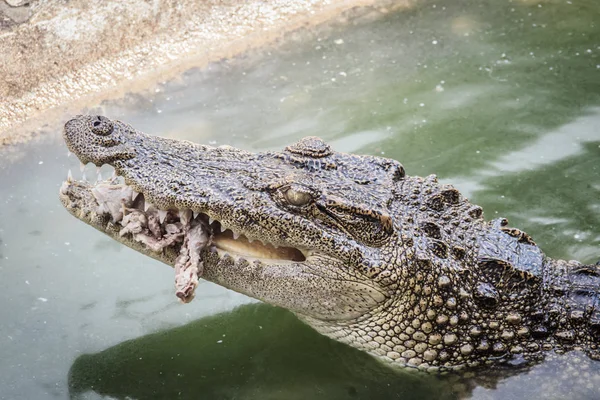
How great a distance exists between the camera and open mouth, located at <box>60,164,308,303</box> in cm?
350

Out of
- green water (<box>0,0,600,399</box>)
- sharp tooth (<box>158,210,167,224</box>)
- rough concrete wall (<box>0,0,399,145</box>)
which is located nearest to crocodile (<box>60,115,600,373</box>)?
sharp tooth (<box>158,210,167,224</box>)

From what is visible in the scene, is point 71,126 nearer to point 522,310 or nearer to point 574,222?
point 522,310

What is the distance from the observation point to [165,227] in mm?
3576

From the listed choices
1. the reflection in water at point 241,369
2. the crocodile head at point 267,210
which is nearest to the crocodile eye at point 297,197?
the crocodile head at point 267,210

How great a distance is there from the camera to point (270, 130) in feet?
19.4

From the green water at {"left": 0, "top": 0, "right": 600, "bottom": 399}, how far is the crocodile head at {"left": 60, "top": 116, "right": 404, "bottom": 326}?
723 millimetres

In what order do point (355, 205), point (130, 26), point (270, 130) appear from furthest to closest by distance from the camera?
point (130, 26) < point (270, 130) < point (355, 205)

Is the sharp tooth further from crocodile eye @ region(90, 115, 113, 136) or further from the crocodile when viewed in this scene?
crocodile eye @ region(90, 115, 113, 136)

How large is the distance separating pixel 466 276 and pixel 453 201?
1.49 feet

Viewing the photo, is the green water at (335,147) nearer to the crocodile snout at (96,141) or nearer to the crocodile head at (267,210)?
the crocodile head at (267,210)

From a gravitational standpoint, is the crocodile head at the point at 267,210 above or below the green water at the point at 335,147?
above

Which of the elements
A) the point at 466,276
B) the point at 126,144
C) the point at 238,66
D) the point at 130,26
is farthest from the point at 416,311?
the point at 130,26

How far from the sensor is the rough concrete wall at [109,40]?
595 cm

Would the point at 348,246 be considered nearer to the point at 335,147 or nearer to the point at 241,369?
the point at 241,369
